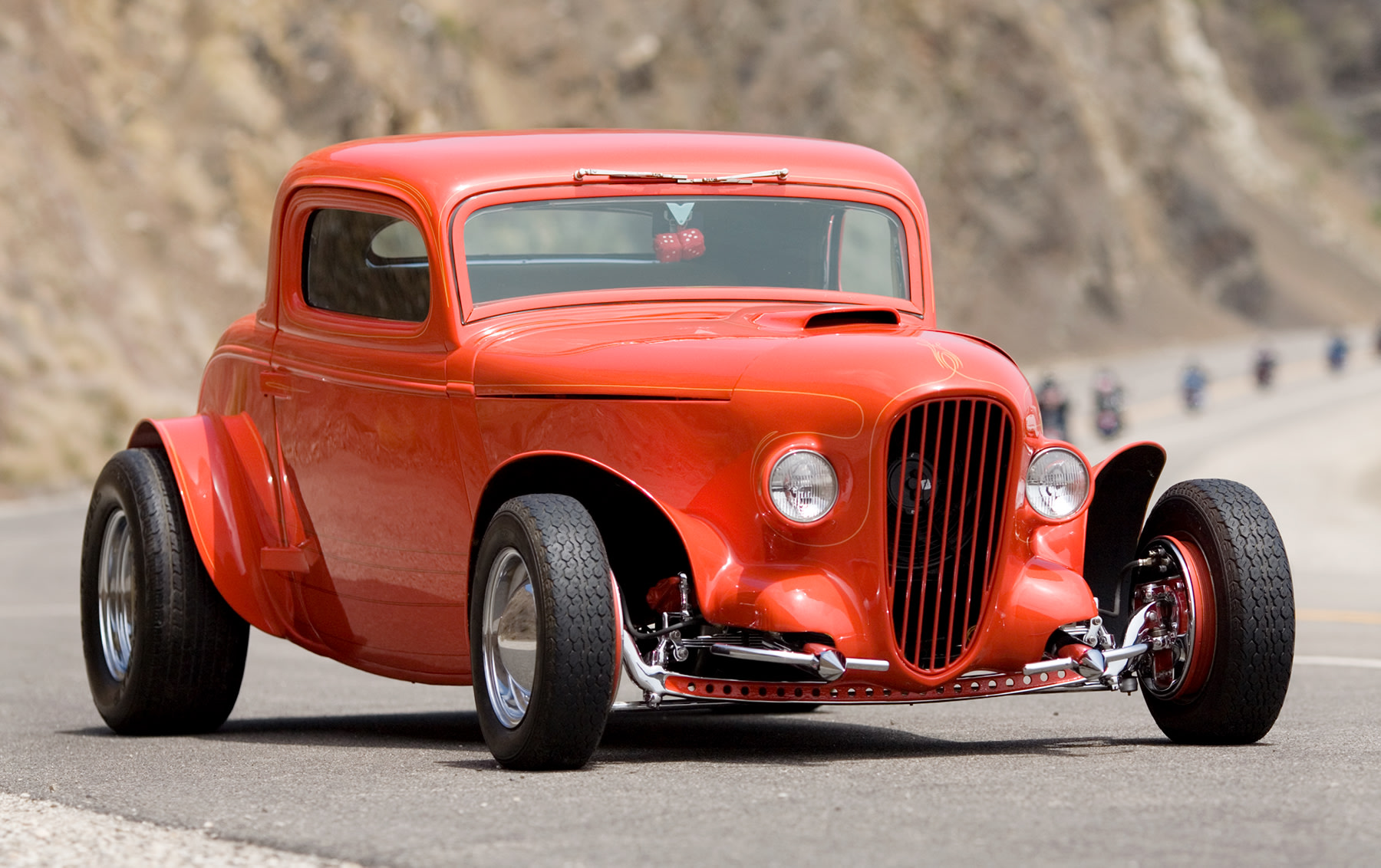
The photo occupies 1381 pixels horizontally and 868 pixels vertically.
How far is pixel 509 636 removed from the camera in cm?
598

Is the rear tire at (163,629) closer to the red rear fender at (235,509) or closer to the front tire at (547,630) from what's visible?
the red rear fender at (235,509)

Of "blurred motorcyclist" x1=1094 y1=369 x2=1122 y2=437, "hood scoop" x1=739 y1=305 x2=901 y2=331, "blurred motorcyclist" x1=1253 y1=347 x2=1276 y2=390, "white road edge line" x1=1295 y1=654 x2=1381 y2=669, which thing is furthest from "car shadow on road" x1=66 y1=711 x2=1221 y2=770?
"blurred motorcyclist" x1=1253 y1=347 x2=1276 y2=390

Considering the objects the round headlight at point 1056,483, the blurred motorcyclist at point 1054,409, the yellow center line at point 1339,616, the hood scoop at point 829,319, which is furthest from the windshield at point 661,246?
the blurred motorcyclist at point 1054,409

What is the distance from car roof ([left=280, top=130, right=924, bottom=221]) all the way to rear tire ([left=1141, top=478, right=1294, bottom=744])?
2023 millimetres

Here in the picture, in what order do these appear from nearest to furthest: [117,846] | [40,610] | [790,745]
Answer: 1. [117,846]
2. [790,745]
3. [40,610]

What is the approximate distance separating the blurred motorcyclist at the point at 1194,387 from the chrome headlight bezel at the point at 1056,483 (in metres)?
40.0

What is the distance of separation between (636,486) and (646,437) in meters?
0.20

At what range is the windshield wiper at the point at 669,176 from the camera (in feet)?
23.5

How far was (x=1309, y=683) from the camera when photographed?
932 cm

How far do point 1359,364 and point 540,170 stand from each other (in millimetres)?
62624

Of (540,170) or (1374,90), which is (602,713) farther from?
(1374,90)

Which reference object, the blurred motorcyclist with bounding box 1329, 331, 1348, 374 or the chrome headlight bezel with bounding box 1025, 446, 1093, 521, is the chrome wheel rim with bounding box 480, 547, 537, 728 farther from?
the blurred motorcyclist with bounding box 1329, 331, 1348, 374

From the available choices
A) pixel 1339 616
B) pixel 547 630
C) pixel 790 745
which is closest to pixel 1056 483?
pixel 790 745

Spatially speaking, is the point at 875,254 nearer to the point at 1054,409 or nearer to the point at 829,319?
the point at 829,319
